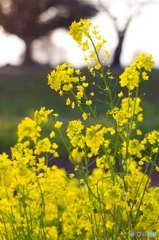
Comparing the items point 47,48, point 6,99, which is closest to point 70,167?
point 6,99

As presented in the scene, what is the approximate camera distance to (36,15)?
94.3 feet

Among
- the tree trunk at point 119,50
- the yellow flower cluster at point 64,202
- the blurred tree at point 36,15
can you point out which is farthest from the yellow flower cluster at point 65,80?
the tree trunk at point 119,50

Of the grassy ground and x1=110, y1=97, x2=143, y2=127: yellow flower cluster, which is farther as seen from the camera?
the grassy ground

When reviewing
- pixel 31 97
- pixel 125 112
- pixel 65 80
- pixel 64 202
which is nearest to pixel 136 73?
pixel 125 112

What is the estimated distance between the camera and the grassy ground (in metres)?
17.2

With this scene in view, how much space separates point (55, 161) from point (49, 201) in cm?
744

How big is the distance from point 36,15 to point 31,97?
9.05 meters

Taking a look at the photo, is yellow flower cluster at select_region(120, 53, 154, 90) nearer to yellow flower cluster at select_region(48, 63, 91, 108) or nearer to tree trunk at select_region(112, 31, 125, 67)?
yellow flower cluster at select_region(48, 63, 91, 108)

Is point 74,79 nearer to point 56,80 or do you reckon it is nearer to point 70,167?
point 56,80

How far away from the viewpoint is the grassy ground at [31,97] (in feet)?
56.4

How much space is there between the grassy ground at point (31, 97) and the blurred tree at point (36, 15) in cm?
475

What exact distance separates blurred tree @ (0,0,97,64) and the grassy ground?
4.75 m

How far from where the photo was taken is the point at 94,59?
3.87m

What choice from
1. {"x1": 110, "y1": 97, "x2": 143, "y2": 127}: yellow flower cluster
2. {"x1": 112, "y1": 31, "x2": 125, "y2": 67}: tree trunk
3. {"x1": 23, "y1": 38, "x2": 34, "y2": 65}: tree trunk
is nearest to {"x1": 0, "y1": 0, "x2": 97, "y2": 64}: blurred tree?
{"x1": 23, "y1": 38, "x2": 34, "y2": 65}: tree trunk
